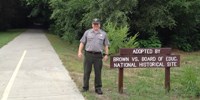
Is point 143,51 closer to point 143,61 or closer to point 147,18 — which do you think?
point 143,61

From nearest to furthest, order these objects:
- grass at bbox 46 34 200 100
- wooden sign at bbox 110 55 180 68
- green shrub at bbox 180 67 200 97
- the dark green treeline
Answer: grass at bbox 46 34 200 100 < green shrub at bbox 180 67 200 97 < wooden sign at bbox 110 55 180 68 < the dark green treeline

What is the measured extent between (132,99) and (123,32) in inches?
371

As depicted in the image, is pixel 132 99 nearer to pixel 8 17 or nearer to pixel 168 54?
pixel 168 54

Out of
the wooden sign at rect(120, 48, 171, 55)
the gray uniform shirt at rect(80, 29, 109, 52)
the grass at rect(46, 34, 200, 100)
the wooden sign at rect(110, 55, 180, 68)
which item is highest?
the gray uniform shirt at rect(80, 29, 109, 52)

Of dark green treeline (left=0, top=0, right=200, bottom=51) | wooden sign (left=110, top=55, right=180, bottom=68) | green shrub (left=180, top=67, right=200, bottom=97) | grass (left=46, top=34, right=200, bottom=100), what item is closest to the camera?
grass (left=46, top=34, right=200, bottom=100)

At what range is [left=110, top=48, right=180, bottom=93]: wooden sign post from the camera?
9.70 m

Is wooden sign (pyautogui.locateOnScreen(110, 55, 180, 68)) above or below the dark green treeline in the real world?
below

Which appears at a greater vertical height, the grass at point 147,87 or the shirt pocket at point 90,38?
the shirt pocket at point 90,38

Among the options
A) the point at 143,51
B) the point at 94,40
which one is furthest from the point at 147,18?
the point at 94,40

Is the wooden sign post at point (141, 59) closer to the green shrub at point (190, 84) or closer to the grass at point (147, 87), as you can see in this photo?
the grass at point (147, 87)

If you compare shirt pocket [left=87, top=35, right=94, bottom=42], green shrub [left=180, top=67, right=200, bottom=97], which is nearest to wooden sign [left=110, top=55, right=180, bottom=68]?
green shrub [left=180, top=67, right=200, bottom=97]

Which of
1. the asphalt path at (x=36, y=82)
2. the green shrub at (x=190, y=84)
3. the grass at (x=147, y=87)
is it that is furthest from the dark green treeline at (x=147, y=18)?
the green shrub at (x=190, y=84)

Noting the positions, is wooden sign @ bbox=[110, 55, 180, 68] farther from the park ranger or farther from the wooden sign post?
the park ranger

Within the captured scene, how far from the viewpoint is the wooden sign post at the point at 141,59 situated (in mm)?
9703
